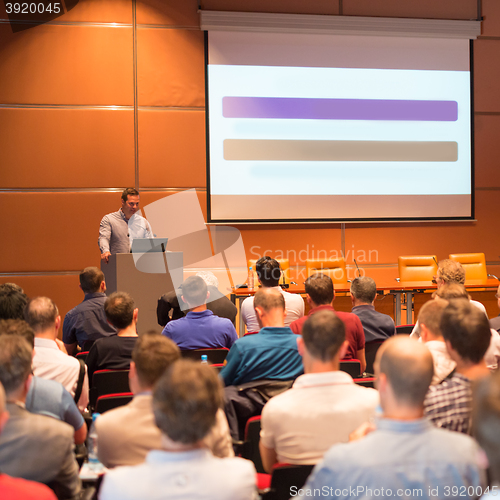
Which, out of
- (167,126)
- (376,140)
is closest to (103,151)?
(167,126)

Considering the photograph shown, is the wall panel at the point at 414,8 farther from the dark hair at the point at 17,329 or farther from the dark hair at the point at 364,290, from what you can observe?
the dark hair at the point at 17,329

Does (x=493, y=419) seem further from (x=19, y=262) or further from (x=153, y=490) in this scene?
→ (x=19, y=262)

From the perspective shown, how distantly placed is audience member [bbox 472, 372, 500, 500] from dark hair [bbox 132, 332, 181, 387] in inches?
41.4

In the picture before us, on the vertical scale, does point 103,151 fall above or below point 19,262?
above

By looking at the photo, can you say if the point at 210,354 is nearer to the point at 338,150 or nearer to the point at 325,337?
the point at 325,337

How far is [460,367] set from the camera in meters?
1.80

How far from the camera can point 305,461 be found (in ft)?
5.36

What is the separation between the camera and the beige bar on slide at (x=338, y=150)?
6902 mm

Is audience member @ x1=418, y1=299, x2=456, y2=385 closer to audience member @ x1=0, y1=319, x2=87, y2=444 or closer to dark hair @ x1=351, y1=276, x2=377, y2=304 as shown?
dark hair @ x1=351, y1=276, x2=377, y2=304

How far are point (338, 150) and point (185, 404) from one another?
6.39 meters

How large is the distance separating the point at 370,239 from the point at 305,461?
19.2ft

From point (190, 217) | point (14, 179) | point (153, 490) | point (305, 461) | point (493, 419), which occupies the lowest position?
point (305, 461)

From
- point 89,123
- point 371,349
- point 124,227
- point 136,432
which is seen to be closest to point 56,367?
point 136,432

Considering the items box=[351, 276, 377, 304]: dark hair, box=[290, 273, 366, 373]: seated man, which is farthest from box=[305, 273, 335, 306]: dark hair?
box=[351, 276, 377, 304]: dark hair
